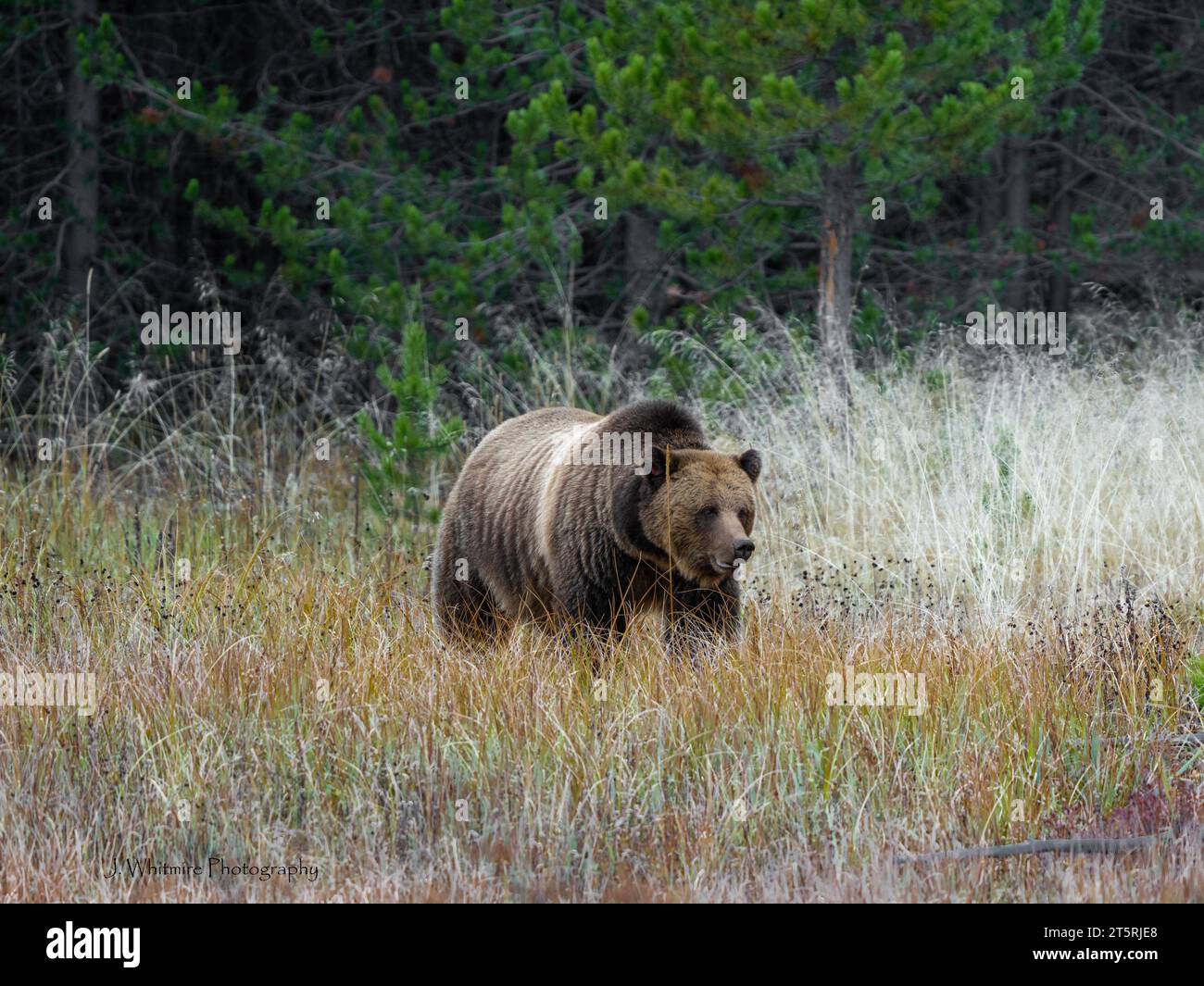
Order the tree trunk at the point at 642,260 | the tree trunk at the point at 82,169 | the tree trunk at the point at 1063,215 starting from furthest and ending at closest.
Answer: the tree trunk at the point at 1063,215 → the tree trunk at the point at 82,169 → the tree trunk at the point at 642,260

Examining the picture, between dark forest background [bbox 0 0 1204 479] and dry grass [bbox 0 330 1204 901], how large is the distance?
6.87 ft

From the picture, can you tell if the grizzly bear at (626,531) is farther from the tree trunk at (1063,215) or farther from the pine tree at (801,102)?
the tree trunk at (1063,215)

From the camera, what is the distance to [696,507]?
5379 millimetres

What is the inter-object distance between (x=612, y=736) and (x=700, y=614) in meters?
1.10

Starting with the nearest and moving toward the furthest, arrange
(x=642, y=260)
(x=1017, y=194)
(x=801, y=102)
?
1. (x=801, y=102)
2. (x=642, y=260)
3. (x=1017, y=194)

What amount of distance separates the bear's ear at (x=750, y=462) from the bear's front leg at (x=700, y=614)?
1.30 feet

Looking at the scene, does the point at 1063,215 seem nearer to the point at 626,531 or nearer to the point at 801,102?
the point at 801,102

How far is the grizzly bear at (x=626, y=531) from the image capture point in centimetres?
540

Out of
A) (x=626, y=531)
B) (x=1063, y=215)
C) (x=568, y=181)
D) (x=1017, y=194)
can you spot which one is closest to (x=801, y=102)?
(x=568, y=181)

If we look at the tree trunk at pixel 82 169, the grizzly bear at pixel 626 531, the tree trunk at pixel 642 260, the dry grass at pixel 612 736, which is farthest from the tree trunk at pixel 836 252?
the tree trunk at pixel 82 169

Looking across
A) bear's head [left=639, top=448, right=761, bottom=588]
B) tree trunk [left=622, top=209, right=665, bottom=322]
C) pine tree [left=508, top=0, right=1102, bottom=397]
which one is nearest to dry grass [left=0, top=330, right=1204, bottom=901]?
bear's head [left=639, top=448, right=761, bottom=588]

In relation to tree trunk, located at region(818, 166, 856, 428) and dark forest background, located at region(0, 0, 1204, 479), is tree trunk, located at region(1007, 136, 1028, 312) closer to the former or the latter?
dark forest background, located at region(0, 0, 1204, 479)

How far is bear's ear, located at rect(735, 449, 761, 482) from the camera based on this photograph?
217 inches

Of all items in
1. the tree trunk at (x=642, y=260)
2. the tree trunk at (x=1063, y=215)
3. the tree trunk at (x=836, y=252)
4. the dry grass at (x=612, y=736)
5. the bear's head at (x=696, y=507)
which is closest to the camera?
the dry grass at (x=612, y=736)
